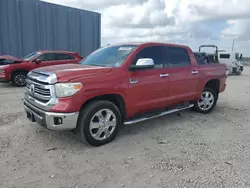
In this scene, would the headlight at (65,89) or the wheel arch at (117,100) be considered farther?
the wheel arch at (117,100)

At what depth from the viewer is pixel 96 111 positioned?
3572mm

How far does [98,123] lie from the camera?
3.68 metres

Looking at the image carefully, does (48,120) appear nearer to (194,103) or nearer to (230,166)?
(230,166)

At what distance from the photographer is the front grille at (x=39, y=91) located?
133 inches

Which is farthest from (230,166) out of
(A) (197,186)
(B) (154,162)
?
(B) (154,162)

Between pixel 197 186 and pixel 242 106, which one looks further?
pixel 242 106

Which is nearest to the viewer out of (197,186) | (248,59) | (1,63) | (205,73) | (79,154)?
(197,186)

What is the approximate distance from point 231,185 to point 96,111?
2163 millimetres

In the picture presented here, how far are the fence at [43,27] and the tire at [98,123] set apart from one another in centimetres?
1041

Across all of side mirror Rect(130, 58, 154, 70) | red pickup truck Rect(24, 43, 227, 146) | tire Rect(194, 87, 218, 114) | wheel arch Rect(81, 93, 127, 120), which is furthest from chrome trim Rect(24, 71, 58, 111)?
tire Rect(194, 87, 218, 114)

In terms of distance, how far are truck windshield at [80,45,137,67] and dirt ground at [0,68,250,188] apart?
143cm

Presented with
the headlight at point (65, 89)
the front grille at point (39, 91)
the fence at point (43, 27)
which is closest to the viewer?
the headlight at point (65, 89)

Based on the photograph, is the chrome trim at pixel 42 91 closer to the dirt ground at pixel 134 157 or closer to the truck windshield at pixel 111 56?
the dirt ground at pixel 134 157

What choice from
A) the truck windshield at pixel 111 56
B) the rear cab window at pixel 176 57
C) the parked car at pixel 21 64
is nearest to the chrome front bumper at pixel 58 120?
the truck windshield at pixel 111 56
